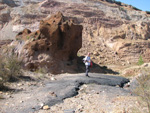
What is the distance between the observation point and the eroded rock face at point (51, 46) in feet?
46.4

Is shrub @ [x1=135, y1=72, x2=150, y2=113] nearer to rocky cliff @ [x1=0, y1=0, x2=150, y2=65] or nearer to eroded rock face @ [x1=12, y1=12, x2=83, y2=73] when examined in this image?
eroded rock face @ [x1=12, y1=12, x2=83, y2=73]

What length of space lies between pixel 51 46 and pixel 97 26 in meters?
23.2

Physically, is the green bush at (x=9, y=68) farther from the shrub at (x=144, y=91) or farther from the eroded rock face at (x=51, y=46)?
the eroded rock face at (x=51, y=46)

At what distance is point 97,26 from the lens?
36.3 meters

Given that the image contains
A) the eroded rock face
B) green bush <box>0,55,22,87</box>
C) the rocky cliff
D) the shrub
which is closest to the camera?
the shrub

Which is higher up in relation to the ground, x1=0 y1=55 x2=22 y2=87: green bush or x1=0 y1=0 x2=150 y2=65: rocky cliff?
x1=0 y1=0 x2=150 y2=65: rocky cliff

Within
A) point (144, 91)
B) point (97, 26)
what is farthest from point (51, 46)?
point (97, 26)

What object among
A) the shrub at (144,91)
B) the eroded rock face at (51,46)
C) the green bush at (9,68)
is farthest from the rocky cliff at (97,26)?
the shrub at (144,91)

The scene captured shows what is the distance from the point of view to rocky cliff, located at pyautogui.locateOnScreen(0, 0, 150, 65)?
2809cm

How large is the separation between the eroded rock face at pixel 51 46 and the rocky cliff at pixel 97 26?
862 cm

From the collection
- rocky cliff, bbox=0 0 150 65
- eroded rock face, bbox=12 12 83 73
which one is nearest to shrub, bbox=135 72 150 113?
eroded rock face, bbox=12 12 83 73

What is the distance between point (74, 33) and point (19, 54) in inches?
217

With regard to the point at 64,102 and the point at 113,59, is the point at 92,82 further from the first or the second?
the point at 113,59

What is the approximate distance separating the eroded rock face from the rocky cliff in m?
8.62
